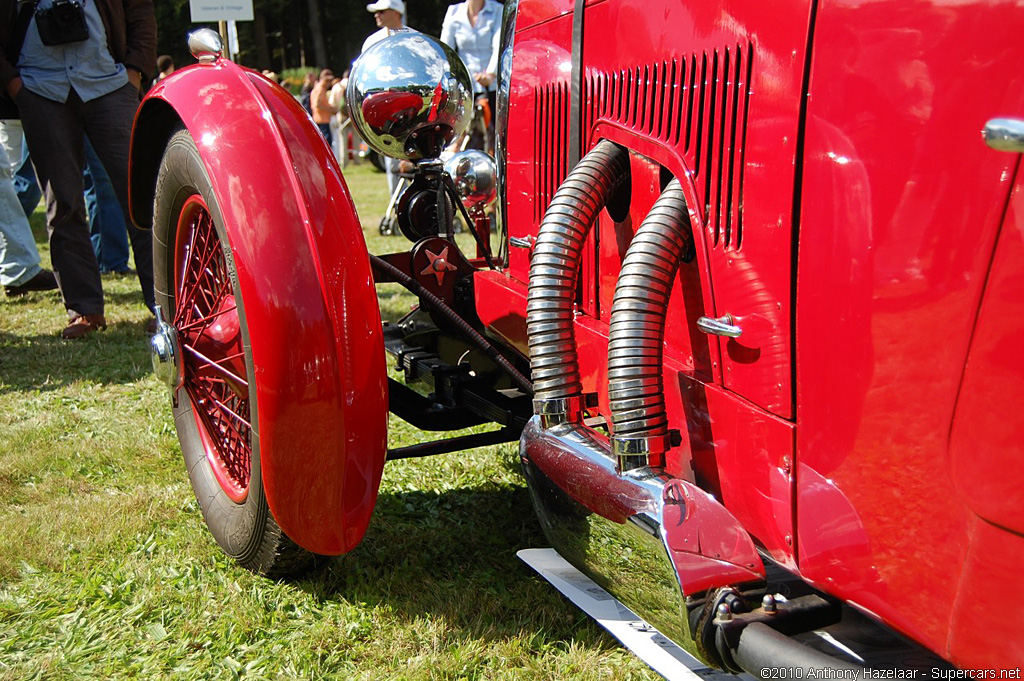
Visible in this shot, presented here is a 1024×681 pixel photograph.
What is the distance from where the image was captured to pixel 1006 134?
0.97 m

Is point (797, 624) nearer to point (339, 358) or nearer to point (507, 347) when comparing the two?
point (339, 358)

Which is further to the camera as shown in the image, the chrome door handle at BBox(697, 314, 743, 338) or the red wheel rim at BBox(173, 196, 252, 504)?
the red wheel rim at BBox(173, 196, 252, 504)

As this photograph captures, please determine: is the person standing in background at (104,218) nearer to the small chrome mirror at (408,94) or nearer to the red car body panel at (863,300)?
the small chrome mirror at (408,94)

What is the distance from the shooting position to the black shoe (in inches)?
222

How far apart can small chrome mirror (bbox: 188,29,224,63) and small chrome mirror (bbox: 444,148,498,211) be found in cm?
88

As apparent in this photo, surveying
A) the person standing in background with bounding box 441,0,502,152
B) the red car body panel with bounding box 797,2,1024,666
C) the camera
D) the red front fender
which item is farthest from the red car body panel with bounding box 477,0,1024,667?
the person standing in background with bounding box 441,0,502,152

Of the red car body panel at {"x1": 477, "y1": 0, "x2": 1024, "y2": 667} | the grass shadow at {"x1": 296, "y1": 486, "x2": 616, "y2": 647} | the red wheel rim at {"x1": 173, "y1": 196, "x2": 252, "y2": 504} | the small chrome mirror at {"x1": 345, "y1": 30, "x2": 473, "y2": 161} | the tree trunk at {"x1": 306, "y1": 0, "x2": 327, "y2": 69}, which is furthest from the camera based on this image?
the tree trunk at {"x1": 306, "y1": 0, "x2": 327, "y2": 69}

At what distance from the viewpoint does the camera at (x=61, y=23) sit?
4.38 meters

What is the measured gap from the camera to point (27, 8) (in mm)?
4504

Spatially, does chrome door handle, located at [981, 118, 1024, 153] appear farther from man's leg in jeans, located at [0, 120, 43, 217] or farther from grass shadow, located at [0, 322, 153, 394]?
man's leg in jeans, located at [0, 120, 43, 217]

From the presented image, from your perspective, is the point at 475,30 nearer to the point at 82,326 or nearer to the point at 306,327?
the point at 82,326

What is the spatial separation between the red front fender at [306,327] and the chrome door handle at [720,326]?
2.16ft

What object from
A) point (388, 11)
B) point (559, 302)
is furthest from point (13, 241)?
point (559, 302)

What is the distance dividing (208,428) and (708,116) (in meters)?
1.69
